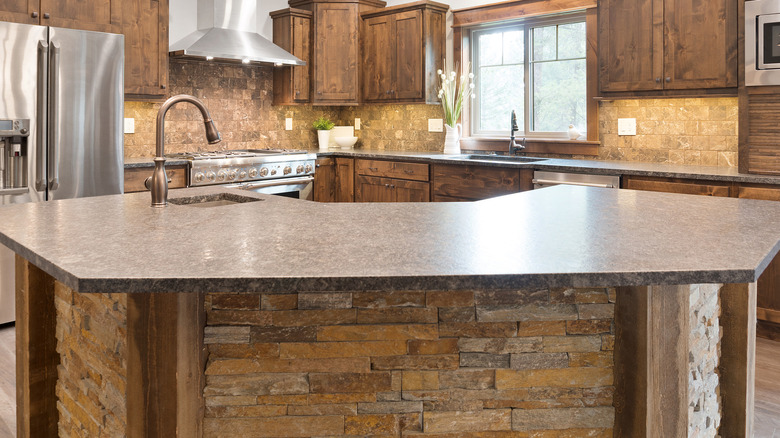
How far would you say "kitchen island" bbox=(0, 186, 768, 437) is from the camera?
1.33 meters

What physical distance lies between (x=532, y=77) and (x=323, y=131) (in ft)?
7.08

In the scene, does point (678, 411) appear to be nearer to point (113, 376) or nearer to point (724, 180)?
point (113, 376)

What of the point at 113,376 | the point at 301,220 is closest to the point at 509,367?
the point at 301,220

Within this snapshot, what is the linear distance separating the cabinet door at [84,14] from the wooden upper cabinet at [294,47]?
156 cm

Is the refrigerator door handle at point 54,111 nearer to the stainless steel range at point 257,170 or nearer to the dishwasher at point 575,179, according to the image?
the stainless steel range at point 257,170

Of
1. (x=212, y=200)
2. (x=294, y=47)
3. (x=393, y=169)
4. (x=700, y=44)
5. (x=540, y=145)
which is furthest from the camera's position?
(x=294, y=47)

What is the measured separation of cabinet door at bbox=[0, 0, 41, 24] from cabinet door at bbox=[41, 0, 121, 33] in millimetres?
45

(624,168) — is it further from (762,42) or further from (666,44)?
(762,42)

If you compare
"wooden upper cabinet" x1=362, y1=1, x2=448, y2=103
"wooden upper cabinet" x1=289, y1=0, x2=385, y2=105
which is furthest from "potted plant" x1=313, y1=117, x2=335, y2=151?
"wooden upper cabinet" x1=362, y1=1, x2=448, y2=103

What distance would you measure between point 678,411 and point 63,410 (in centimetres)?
184

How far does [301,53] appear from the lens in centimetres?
580

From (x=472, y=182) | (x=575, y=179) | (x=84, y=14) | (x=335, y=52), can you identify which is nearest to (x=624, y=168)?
(x=575, y=179)

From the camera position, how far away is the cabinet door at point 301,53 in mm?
5754

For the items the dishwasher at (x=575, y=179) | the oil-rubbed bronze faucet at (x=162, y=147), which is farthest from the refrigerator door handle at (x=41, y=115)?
the dishwasher at (x=575, y=179)
